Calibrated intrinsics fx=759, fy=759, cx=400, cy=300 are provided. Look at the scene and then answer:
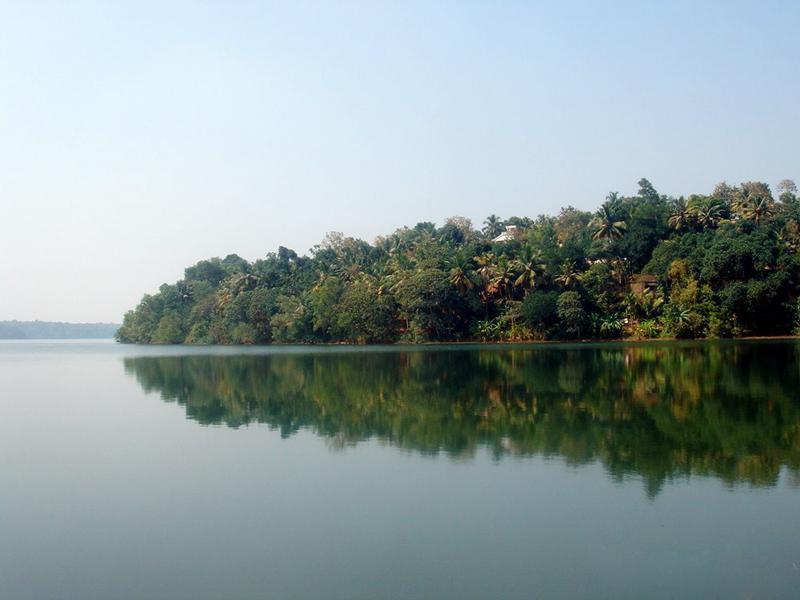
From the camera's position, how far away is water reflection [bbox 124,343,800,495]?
13.4 metres

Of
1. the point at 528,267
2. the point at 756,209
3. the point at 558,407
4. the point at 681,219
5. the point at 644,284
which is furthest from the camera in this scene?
the point at 681,219

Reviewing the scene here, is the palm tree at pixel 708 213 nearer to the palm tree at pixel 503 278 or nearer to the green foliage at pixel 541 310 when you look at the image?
the green foliage at pixel 541 310

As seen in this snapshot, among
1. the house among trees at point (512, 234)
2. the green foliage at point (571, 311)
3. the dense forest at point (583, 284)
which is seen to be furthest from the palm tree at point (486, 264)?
the house among trees at point (512, 234)

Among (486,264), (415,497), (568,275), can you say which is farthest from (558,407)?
(486,264)

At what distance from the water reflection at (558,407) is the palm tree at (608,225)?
1181 inches

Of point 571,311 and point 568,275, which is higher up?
point 568,275

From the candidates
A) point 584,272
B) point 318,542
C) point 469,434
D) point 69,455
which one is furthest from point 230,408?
point 584,272

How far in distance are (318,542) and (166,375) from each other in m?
29.9

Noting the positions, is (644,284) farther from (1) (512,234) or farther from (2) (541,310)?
(1) (512,234)

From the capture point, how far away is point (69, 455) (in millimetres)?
15352

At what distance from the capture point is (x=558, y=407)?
64.1ft

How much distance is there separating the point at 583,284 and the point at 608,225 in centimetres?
720

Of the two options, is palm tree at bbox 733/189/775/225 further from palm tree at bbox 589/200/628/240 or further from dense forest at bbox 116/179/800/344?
palm tree at bbox 589/200/628/240

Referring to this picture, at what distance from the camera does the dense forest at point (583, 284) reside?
55.8 m
